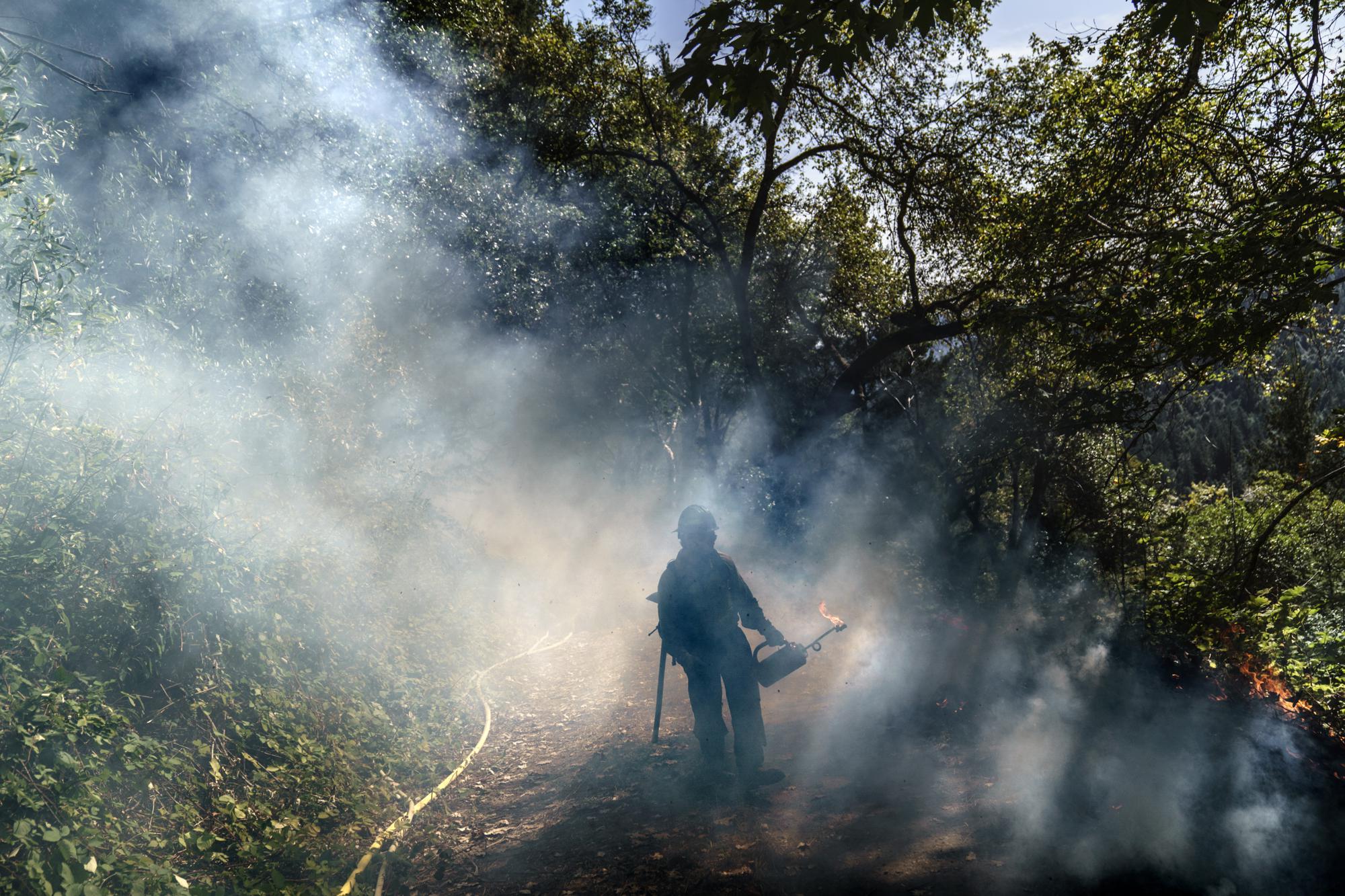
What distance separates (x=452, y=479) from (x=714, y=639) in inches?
449

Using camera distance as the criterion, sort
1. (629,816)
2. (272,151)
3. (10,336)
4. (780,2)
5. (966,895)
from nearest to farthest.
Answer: (780,2), (966,895), (10,336), (629,816), (272,151)

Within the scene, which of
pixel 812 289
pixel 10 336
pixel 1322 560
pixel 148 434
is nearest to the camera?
pixel 10 336

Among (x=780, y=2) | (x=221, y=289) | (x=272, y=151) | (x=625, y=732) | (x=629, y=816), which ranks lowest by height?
(x=629, y=816)

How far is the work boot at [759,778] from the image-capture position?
5.48 m

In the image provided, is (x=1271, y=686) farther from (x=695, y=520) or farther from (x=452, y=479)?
(x=452, y=479)

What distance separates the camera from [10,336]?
A: 445 cm

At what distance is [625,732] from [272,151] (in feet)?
24.1

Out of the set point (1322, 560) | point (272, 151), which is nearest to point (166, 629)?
point (272, 151)

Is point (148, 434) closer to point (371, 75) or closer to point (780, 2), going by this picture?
point (780, 2)

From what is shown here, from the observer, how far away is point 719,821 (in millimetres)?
4902

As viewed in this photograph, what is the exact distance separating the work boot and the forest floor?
0.07m

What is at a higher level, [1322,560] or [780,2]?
[780,2]

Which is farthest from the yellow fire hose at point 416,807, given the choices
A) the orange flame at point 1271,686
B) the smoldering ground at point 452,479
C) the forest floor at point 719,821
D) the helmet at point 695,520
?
the orange flame at point 1271,686

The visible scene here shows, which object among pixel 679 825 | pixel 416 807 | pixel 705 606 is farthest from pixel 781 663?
pixel 416 807
